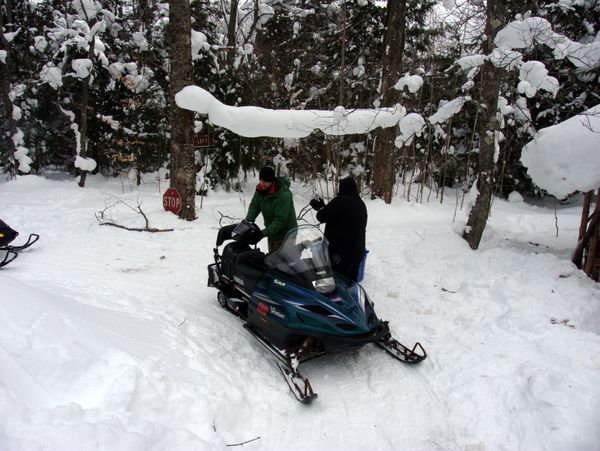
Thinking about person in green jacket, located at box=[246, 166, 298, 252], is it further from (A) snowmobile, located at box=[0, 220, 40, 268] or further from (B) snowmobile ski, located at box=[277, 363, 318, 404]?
(A) snowmobile, located at box=[0, 220, 40, 268]

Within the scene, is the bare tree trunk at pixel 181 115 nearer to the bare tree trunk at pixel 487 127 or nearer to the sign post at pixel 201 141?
the sign post at pixel 201 141

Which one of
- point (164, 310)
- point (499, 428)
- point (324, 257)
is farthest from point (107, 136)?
point (499, 428)

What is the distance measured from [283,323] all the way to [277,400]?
2.15 feet

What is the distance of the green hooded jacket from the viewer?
16.1 ft

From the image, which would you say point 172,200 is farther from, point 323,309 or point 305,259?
point 323,309

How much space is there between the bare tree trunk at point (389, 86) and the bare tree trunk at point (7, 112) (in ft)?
40.8

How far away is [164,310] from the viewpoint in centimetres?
442

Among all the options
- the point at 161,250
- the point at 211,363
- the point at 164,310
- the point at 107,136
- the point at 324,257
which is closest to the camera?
the point at 211,363

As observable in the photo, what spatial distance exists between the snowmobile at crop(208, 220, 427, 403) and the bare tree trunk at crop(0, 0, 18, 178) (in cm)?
1340

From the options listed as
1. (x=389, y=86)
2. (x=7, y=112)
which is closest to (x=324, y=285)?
(x=389, y=86)

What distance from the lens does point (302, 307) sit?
362cm

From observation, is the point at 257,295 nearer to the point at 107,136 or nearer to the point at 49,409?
the point at 49,409

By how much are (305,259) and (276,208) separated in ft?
4.37

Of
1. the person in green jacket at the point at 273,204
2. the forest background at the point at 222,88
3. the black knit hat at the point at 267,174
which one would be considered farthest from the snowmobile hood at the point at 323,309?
the forest background at the point at 222,88
